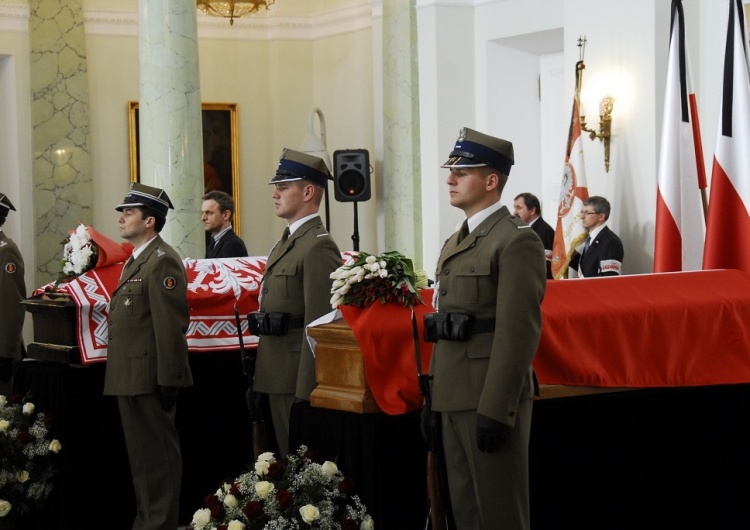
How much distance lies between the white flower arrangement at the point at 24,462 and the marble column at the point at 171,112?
119 inches

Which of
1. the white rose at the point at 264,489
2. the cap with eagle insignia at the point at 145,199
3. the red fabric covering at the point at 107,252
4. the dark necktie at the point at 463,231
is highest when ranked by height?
the cap with eagle insignia at the point at 145,199

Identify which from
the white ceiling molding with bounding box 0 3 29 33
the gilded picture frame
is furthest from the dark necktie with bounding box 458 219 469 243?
the gilded picture frame

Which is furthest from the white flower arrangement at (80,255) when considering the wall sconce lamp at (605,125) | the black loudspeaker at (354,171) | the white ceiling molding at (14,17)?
the white ceiling molding at (14,17)

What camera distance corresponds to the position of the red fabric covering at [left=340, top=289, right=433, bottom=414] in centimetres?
420

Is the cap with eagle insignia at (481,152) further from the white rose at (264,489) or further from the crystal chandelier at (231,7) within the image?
the crystal chandelier at (231,7)

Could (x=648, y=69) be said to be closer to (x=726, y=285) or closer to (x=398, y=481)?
(x=726, y=285)

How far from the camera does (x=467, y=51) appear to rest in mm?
10148

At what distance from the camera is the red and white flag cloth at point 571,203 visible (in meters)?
7.82

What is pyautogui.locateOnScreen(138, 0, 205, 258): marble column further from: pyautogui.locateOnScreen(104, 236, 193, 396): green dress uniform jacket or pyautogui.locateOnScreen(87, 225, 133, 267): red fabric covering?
pyautogui.locateOnScreen(104, 236, 193, 396): green dress uniform jacket

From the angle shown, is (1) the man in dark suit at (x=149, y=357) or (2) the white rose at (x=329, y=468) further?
(1) the man in dark suit at (x=149, y=357)

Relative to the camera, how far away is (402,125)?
38.1 ft

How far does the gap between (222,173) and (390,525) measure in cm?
955

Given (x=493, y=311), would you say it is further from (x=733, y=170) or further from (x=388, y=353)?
(x=733, y=170)

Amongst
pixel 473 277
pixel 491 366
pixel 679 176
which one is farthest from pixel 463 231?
pixel 679 176
